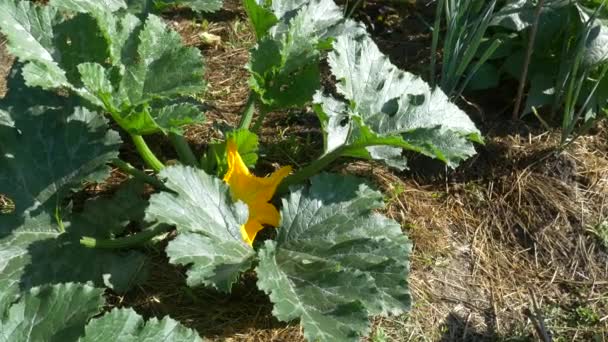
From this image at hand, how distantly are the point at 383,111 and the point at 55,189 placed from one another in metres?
1.19

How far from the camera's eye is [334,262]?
250 centimetres

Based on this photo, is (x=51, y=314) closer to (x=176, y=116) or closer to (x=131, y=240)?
(x=131, y=240)

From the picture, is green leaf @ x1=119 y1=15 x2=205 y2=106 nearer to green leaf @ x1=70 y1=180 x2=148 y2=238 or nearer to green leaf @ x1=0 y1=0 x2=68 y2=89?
green leaf @ x1=0 y1=0 x2=68 y2=89

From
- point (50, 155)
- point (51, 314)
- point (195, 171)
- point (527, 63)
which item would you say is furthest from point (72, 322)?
point (527, 63)

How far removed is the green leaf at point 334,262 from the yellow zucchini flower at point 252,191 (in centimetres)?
12

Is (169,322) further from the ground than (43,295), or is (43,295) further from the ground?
(43,295)

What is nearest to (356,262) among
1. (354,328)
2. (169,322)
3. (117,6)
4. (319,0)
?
(354,328)

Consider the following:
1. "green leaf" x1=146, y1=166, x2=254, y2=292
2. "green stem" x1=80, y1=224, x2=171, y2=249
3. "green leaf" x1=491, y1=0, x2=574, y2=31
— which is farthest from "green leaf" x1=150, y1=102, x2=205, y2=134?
"green leaf" x1=491, y1=0, x2=574, y2=31

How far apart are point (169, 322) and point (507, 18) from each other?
2.00 metres

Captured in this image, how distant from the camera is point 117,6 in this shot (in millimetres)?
3016

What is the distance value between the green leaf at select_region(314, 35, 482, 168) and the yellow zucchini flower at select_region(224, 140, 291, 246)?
0.30m

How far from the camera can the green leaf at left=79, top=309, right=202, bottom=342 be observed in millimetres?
2115

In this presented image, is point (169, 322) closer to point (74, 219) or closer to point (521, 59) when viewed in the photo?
point (74, 219)

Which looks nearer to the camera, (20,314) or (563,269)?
(20,314)
